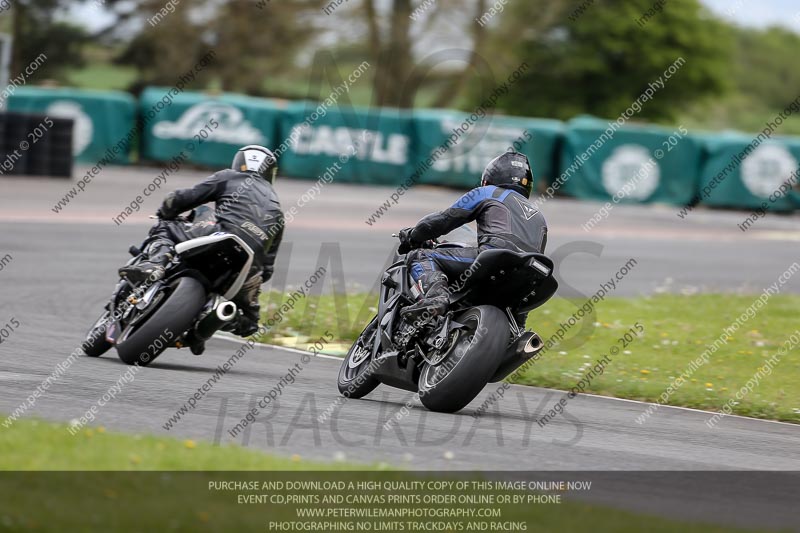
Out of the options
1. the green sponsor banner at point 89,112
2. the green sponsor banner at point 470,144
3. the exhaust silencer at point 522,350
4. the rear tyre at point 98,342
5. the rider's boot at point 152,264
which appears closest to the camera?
the exhaust silencer at point 522,350

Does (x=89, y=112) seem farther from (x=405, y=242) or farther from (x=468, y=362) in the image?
(x=468, y=362)

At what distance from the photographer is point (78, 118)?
31.8m

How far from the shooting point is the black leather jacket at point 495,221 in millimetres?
8508

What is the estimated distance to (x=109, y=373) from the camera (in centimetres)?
899

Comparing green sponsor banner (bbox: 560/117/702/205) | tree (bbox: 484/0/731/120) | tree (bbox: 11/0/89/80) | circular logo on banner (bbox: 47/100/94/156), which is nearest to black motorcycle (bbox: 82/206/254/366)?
circular logo on banner (bbox: 47/100/94/156)

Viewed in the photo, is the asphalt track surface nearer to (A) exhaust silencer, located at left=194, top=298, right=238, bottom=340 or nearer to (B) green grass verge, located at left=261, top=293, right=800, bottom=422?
(A) exhaust silencer, located at left=194, top=298, right=238, bottom=340

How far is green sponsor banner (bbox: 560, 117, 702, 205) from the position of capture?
3306cm

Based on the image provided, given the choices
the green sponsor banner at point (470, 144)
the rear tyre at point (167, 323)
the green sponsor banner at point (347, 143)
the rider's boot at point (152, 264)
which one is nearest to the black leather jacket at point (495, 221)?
the rear tyre at point (167, 323)

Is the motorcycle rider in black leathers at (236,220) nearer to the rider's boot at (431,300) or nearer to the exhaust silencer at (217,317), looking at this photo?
the exhaust silencer at (217,317)

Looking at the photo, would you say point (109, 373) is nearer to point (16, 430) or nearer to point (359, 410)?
point (359, 410)

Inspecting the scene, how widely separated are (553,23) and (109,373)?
145ft

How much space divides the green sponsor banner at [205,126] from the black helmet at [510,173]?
24390mm

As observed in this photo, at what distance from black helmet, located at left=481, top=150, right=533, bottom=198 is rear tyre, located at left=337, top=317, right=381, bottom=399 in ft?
4.06

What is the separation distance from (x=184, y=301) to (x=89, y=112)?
2381 centimetres
